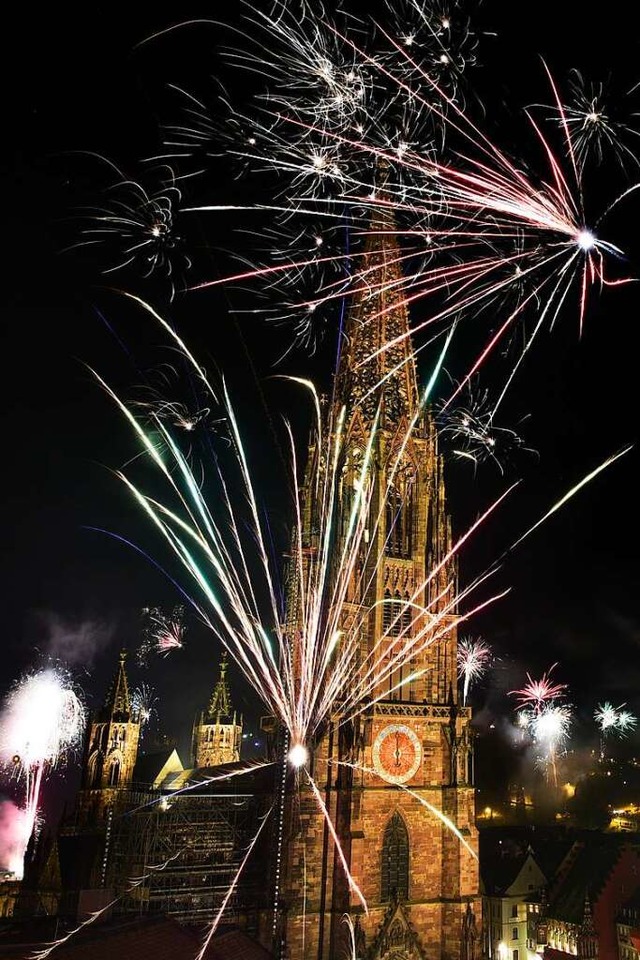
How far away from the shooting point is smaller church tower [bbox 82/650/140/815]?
4394 centimetres

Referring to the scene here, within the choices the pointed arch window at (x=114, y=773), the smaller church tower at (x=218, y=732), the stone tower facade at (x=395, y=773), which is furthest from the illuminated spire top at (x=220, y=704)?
the stone tower facade at (x=395, y=773)

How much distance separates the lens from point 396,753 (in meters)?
27.4

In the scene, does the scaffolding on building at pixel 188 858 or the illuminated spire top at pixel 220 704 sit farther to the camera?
the illuminated spire top at pixel 220 704

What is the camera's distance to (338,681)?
91.0 ft

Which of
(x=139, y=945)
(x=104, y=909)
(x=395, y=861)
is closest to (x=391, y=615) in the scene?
(x=395, y=861)

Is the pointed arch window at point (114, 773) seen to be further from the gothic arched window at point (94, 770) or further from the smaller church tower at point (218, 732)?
the smaller church tower at point (218, 732)

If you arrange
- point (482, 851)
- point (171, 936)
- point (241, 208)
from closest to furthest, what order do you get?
1. point (241, 208)
2. point (171, 936)
3. point (482, 851)

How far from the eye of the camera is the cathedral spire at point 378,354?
1310 inches

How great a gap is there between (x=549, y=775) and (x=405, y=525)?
56521 millimetres

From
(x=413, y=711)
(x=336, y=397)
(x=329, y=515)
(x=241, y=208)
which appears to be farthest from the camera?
(x=336, y=397)

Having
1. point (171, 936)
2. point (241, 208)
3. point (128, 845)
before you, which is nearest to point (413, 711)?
point (128, 845)

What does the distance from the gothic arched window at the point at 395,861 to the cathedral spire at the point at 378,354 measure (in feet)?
58.2

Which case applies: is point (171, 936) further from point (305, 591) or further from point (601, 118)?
point (601, 118)

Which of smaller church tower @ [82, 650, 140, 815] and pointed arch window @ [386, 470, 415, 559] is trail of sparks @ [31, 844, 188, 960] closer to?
pointed arch window @ [386, 470, 415, 559]
